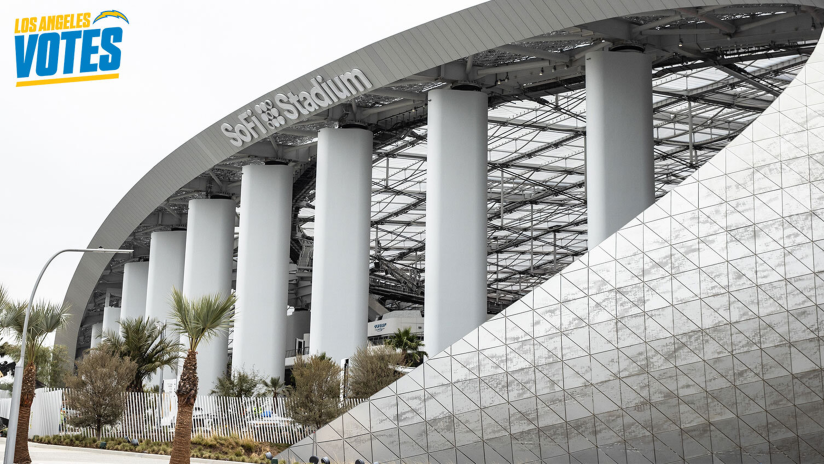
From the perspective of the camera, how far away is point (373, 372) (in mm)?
27812

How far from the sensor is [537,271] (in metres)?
85.8

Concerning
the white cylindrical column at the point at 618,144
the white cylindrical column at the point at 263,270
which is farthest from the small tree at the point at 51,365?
the white cylindrical column at the point at 618,144

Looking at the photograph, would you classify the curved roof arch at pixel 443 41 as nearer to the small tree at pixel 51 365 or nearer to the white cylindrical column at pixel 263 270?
the white cylindrical column at pixel 263 270

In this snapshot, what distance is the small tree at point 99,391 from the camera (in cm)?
2997

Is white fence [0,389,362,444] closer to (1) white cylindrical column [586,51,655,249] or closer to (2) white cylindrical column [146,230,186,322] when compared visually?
(1) white cylindrical column [586,51,655,249]

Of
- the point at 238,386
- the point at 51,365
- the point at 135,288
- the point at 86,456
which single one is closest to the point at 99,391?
the point at 86,456

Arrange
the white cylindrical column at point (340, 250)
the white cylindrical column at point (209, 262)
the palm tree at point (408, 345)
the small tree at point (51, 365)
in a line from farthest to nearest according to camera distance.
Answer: the white cylindrical column at point (209, 262), the small tree at point (51, 365), the white cylindrical column at point (340, 250), the palm tree at point (408, 345)

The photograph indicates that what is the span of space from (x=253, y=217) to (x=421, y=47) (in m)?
14.9

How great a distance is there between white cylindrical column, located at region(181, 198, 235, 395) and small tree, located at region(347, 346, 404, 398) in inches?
696

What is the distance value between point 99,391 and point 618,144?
19.0m

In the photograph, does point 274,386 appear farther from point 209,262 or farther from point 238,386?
point 209,262

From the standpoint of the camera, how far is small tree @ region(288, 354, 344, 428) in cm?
2659

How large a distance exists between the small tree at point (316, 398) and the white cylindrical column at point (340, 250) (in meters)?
7.80

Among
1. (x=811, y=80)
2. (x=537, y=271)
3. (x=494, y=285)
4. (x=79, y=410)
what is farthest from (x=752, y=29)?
(x=494, y=285)
